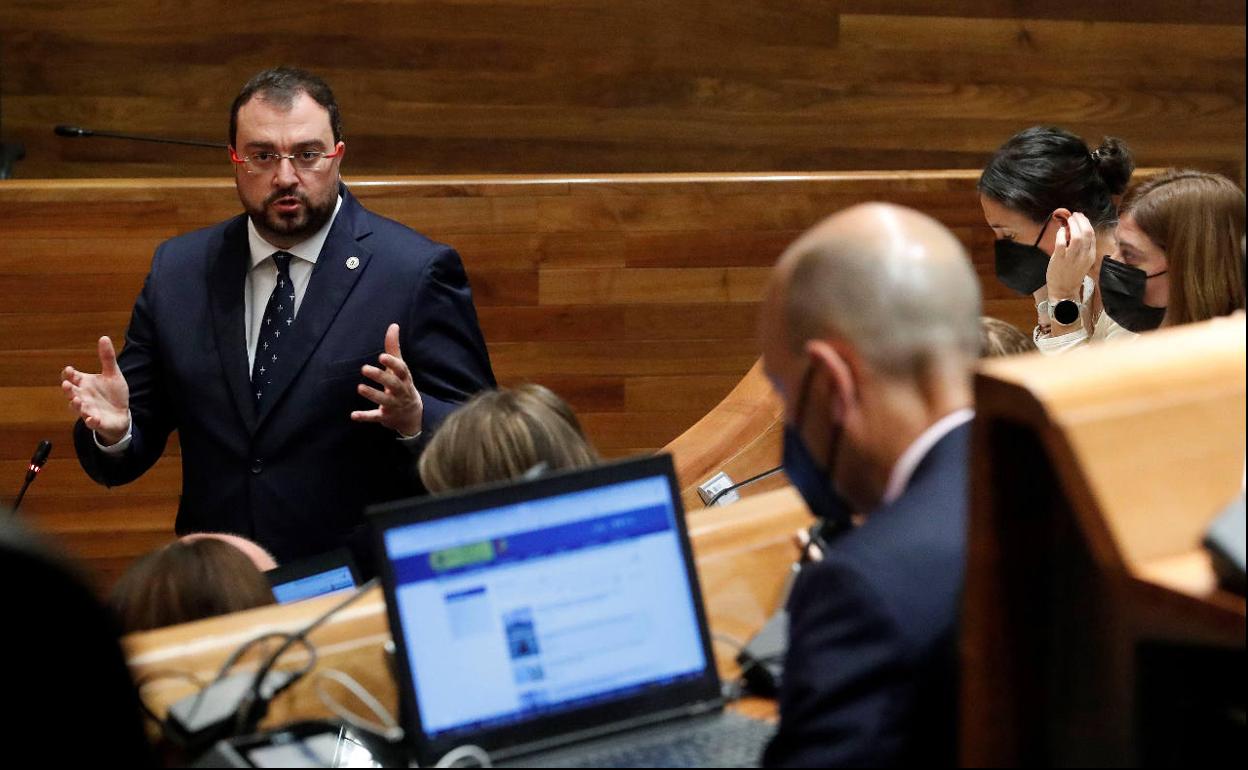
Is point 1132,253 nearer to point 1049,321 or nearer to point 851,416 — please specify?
point 1049,321

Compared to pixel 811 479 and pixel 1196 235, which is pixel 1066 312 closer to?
pixel 1196 235

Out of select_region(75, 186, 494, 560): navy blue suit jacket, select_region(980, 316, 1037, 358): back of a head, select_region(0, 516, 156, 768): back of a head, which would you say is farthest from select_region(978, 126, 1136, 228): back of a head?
select_region(0, 516, 156, 768): back of a head

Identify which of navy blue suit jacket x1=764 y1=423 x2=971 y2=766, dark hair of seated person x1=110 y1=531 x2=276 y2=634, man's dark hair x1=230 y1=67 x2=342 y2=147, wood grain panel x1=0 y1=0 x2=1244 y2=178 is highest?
wood grain panel x1=0 y1=0 x2=1244 y2=178

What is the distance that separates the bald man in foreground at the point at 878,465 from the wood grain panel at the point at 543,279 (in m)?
1.86

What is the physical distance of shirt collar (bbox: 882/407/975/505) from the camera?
95 centimetres

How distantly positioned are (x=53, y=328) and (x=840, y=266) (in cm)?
214

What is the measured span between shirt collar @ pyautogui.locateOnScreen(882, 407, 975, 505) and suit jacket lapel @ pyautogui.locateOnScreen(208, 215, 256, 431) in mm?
1281

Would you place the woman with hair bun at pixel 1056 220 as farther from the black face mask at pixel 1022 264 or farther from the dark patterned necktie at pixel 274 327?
the dark patterned necktie at pixel 274 327

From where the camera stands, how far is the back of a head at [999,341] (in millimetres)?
1605

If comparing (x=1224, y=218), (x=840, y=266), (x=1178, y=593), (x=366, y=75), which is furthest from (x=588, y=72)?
(x=1178, y=593)

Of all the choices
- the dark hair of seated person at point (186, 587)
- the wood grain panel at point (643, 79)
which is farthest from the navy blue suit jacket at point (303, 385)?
the wood grain panel at point (643, 79)

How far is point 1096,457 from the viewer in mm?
807

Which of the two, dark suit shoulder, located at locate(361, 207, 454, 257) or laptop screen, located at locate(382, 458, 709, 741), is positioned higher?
dark suit shoulder, located at locate(361, 207, 454, 257)

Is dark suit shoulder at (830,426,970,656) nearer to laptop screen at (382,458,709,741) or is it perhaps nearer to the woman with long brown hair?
laptop screen at (382,458,709,741)
